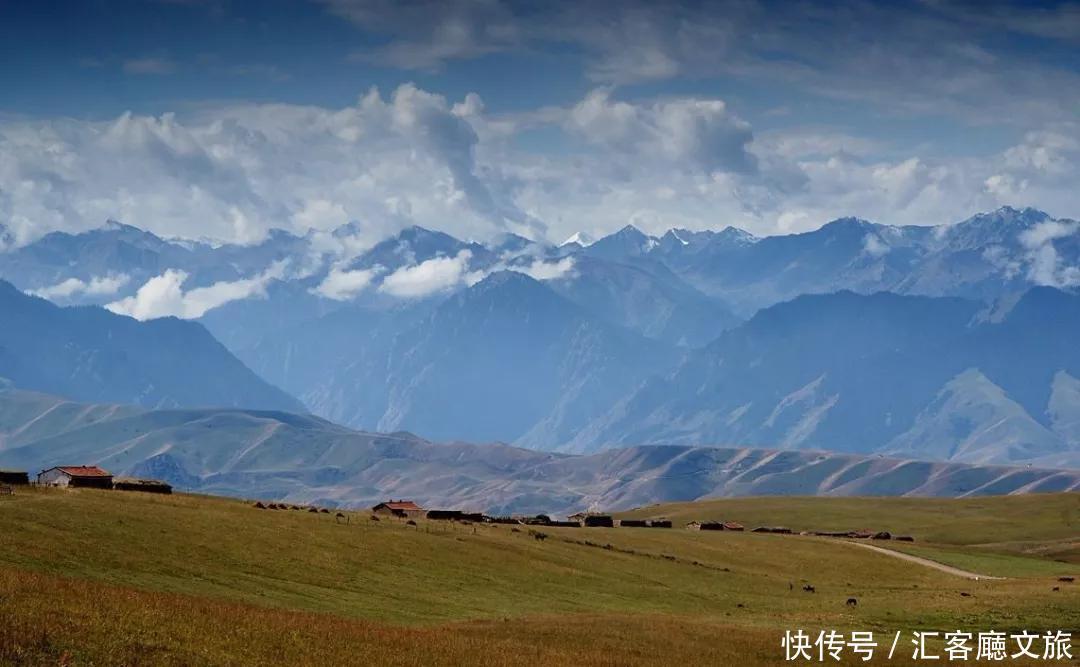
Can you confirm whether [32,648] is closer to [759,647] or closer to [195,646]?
[195,646]

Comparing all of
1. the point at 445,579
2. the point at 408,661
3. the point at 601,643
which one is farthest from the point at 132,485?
the point at 408,661

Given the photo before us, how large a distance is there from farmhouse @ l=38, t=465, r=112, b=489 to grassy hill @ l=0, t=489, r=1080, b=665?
19.1 metres

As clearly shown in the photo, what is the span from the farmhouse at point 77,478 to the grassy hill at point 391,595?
62.5ft

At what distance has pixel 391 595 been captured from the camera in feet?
280

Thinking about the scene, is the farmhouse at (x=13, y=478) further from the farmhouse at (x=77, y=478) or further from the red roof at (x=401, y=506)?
the red roof at (x=401, y=506)

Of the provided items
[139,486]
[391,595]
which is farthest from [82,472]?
[391,595]

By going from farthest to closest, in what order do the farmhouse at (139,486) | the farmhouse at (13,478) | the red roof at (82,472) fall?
the red roof at (82,472)
the farmhouse at (139,486)
the farmhouse at (13,478)

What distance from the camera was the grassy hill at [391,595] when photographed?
53281 mm

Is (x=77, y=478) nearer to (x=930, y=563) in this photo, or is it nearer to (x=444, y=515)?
(x=444, y=515)

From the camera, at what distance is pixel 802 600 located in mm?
109125

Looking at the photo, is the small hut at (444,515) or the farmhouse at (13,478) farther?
the small hut at (444,515)

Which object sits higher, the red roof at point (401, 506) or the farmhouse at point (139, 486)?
the red roof at point (401, 506)

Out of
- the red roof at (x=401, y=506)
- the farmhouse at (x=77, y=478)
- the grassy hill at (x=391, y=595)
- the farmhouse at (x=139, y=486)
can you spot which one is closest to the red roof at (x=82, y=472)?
the farmhouse at (x=77, y=478)

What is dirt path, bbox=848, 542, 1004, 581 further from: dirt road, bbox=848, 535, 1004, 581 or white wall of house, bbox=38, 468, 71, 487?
white wall of house, bbox=38, 468, 71, 487
